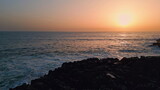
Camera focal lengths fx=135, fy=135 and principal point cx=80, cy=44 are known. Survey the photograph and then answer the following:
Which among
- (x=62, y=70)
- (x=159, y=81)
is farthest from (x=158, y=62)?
(x=62, y=70)

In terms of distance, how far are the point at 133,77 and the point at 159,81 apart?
153 cm

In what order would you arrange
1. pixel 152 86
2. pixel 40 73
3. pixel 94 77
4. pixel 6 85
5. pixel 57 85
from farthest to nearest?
pixel 40 73 → pixel 6 85 → pixel 94 77 → pixel 57 85 → pixel 152 86

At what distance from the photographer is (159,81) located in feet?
28.0

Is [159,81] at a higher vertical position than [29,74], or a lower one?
higher

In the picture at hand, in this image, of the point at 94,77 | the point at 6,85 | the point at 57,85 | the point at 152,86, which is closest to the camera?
the point at 152,86

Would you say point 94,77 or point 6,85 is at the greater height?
point 94,77

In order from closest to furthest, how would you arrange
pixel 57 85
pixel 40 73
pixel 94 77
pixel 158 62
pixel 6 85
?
pixel 57 85
pixel 94 77
pixel 6 85
pixel 158 62
pixel 40 73

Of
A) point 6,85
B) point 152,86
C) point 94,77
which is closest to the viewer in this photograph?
point 152,86

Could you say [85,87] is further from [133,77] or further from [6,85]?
[6,85]

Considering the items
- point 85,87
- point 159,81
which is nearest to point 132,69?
point 159,81

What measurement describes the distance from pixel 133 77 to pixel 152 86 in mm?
1643

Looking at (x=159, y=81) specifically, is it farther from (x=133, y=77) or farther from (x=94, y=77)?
(x=94, y=77)

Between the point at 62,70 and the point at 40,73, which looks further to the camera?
the point at 40,73

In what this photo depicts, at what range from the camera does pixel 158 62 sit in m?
11.7
